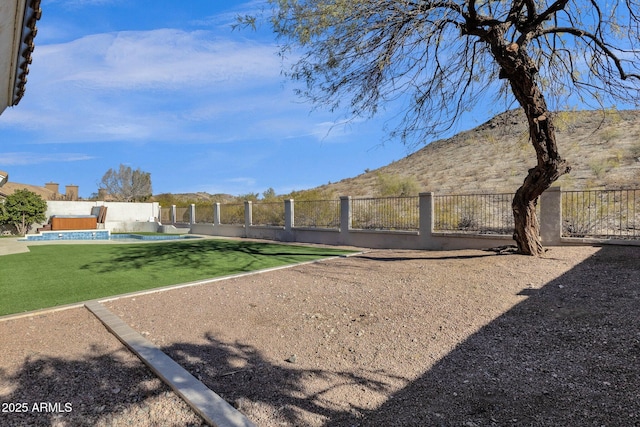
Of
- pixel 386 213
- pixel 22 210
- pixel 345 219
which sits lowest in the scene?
pixel 345 219

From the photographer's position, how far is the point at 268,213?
1945 centimetres

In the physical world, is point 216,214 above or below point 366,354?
above

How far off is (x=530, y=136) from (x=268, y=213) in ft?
A: 44.1

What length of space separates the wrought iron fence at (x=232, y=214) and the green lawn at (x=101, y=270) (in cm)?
869

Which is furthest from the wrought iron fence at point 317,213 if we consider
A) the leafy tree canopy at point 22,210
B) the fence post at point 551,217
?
the leafy tree canopy at point 22,210

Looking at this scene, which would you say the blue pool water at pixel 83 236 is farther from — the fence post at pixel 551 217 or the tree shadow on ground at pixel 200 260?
the fence post at pixel 551 217

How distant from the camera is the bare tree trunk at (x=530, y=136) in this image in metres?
7.83

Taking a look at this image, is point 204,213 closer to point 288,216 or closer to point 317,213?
point 288,216

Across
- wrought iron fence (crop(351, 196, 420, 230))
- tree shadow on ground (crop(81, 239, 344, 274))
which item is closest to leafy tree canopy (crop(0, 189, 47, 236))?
tree shadow on ground (crop(81, 239, 344, 274))

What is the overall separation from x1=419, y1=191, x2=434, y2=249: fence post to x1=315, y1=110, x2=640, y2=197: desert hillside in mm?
2593

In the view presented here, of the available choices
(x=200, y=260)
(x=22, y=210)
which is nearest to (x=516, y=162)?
(x=200, y=260)

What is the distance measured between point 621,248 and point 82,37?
1412 centimetres

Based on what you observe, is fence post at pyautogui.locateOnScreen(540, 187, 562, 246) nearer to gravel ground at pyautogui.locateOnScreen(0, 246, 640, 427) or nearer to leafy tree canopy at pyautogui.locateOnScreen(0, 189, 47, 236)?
gravel ground at pyautogui.locateOnScreen(0, 246, 640, 427)

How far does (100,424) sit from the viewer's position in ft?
8.81
